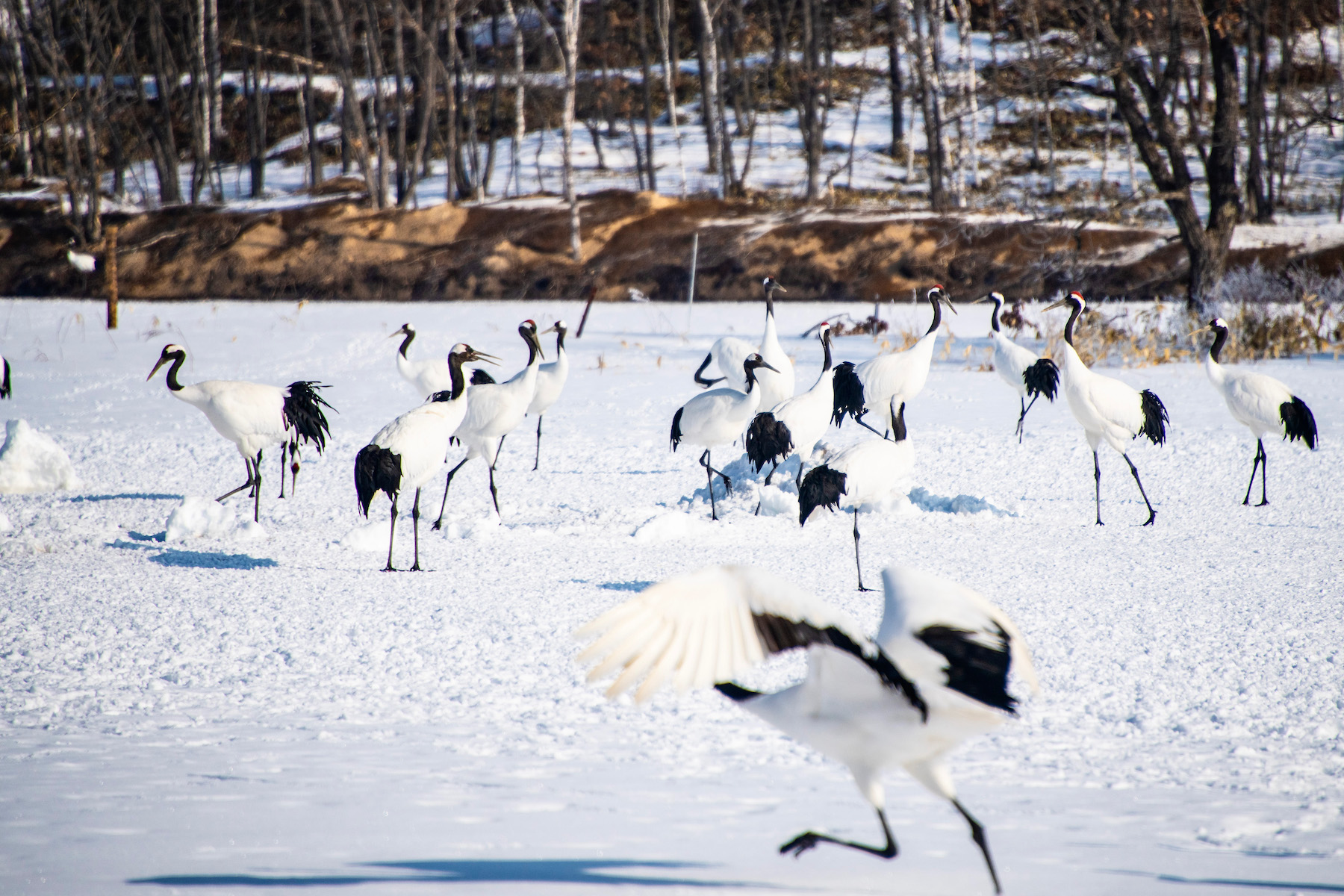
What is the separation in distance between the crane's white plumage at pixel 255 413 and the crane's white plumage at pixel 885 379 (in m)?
→ 4.07

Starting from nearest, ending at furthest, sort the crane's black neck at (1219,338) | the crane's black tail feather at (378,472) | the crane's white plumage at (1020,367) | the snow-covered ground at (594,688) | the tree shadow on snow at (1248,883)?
the tree shadow on snow at (1248,883), the snow-covered ground at (594,688), the crane's black tail feather at (378,472), the crane's white plumage at (1020,367), the crane's black neck at (1219,338)

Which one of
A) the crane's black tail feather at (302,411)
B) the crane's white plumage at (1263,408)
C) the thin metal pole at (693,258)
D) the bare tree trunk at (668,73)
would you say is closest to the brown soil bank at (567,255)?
the thin metal pole at (693,258)

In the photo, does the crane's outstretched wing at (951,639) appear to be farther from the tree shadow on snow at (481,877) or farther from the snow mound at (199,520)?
the snow mound at (199,520)

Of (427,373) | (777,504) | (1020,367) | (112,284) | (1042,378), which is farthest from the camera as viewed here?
(112,284)

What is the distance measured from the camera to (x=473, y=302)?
2119 cm

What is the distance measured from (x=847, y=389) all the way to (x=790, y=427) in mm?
1229

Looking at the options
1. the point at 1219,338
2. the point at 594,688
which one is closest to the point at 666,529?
the point at 594,688

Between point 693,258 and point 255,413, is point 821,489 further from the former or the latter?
point 693,258

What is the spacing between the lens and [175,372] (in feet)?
29.1

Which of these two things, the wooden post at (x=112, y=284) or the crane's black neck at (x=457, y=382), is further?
the wooden post at (x=112, y=284)

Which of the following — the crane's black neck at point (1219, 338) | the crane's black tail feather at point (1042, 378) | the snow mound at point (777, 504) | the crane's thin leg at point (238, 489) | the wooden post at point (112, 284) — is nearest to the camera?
the crane's thin leg at point (238, 489)

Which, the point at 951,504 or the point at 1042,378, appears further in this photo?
the point at 1042,378

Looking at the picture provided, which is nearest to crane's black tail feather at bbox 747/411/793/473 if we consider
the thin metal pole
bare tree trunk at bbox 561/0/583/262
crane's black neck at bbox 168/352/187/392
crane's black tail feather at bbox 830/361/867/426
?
crane's black tail feather at bbox 830/361/867/426

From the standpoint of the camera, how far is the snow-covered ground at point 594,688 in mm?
2922
